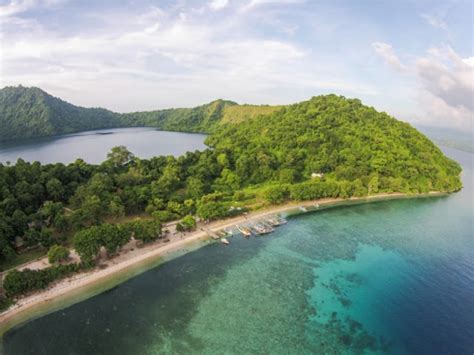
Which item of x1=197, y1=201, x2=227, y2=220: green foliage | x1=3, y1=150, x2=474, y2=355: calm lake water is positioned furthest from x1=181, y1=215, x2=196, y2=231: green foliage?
x1=3, y1=150, x2=474, y2=355: calm lake water

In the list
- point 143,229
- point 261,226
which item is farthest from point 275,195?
point 143,229

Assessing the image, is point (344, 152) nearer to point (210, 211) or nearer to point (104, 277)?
point (210, 211)

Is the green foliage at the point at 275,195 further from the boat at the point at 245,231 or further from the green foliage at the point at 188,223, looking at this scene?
the green foliage at the point at 188,223

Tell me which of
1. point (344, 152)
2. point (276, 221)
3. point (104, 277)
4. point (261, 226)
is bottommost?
point (104, 277)

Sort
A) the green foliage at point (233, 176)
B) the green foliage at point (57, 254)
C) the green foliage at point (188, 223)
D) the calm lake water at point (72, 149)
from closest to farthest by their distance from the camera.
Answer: the green foliage at point (57, 254) → the green foliage at point (233, 176) → the green foliage at point (188, 223) → the calm lake water at point (72, 149)

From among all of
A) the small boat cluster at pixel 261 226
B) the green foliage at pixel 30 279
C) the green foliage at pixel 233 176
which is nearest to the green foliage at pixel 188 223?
the green foliage at pixel 233 176

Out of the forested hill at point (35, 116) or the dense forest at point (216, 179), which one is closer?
the dense forest at point (216, 179)

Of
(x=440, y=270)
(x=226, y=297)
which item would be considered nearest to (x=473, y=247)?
(x=440, y=270)

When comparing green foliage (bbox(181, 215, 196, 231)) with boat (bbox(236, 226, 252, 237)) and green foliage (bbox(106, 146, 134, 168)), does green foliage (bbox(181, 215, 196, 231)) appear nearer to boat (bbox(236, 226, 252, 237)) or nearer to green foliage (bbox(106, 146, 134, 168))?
boat (bbox(236, 226, 252, 237))
